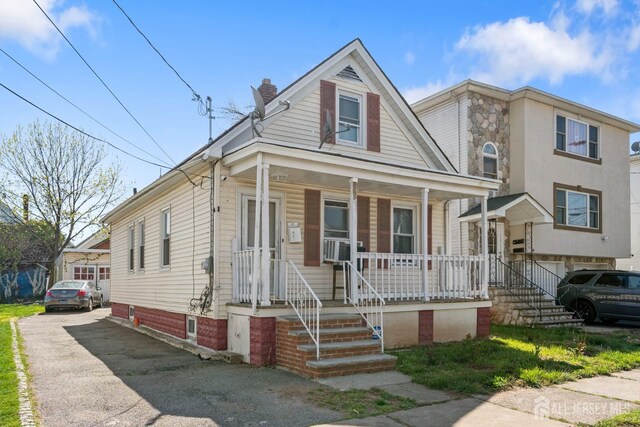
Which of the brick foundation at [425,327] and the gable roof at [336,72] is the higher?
the gable roof at [336,72]

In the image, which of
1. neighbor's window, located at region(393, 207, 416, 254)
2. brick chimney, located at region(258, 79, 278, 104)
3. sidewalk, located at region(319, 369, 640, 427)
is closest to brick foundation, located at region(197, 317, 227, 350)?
sidewalk, located at region(319, 369, 640, 427)

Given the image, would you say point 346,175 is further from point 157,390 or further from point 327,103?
point 157,390

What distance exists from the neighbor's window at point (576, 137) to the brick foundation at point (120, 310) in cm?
1624

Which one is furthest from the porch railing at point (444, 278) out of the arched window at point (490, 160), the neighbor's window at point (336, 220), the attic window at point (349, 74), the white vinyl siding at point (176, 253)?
the arched window at point (490, 160)

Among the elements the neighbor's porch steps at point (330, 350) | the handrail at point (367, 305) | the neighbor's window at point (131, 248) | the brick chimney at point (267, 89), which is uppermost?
the brick chimney at point (267, 89)

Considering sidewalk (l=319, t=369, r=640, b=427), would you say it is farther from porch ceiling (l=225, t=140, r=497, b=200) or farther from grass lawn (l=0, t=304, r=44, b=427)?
porch ceiling (l=225, t=140, r=497, b=200)

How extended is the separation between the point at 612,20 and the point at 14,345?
47.7 ft

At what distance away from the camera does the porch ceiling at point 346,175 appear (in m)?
9.68

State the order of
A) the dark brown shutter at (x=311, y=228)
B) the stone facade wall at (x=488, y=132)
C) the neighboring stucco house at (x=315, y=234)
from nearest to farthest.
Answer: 1. the neighboring stucco house at (x=315, y=234)
2. the dark brown shutter at (x=311, y=228)
3. the stone facade wall at (x=488, y=132)

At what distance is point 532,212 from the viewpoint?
56.0ft

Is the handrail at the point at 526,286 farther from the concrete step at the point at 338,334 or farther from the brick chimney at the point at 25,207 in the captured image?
the brick chimney at the point at 25,207

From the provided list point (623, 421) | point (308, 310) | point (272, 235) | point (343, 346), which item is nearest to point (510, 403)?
point (623, 421)

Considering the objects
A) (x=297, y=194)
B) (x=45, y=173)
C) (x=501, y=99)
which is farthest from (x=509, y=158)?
(x=45, y=173)

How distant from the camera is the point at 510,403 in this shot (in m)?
6.84
